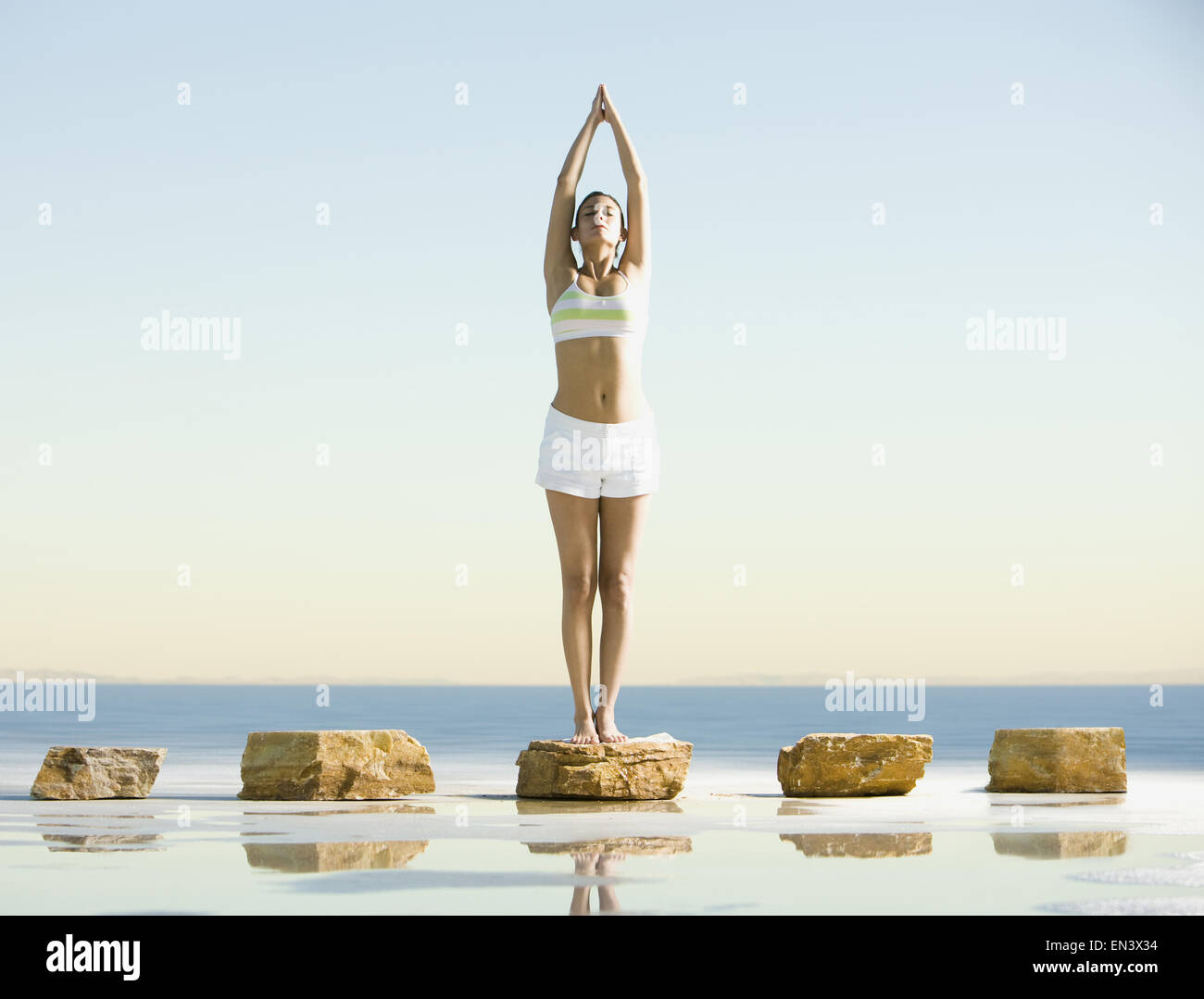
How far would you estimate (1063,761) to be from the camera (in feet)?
20.0

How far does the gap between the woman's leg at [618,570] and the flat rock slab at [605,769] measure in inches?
12.0

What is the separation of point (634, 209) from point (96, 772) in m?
3.23

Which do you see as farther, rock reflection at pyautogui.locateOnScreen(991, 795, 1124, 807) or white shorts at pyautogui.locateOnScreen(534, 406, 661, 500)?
white shorts at pyautogui.locateOnScreen(534, 406, 661, 500)

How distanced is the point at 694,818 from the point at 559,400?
1.89 metres

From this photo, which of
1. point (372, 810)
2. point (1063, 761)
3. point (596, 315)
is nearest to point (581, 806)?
point (372, 810)

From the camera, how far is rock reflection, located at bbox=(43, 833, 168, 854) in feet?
12.1

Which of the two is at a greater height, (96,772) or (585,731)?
(585,731)

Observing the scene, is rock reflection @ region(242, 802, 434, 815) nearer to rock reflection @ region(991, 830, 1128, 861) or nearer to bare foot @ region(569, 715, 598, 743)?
bare foot @ region(569, 715, 598, 743)

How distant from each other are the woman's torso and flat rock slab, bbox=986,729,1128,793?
2.21 m

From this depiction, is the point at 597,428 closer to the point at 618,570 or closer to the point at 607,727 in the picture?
the point at 618,570

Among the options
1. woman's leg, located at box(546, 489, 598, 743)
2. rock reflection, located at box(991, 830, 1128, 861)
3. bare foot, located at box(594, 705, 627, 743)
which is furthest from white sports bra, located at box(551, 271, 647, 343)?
rock reflection, located at box(991, 830, 1128, 861)
